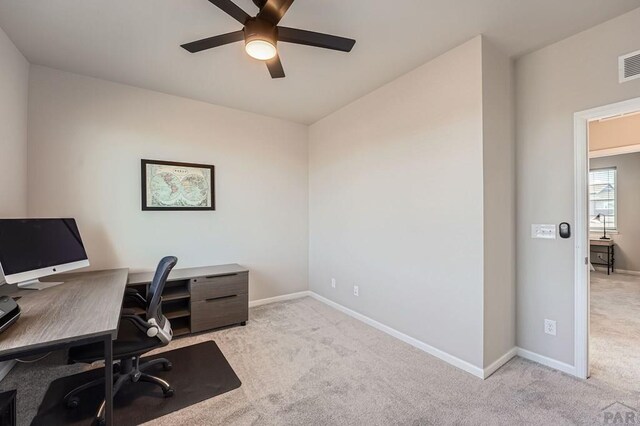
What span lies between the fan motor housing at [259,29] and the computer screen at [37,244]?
2.01 metres

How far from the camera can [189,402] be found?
193 centimetres

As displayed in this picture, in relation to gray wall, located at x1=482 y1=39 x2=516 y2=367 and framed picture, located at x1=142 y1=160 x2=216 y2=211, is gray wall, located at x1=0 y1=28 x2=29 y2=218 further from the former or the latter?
gray wall, located at x1=482 y1=39 x2=516 y2=367

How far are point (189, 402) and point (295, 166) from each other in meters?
3.12

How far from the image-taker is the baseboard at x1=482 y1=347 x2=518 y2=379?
7.22 feet

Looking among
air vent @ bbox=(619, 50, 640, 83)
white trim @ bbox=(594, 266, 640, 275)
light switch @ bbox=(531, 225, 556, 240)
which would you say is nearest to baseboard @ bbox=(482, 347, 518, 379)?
light switch @ bbox=(531, 225, 556, 240)

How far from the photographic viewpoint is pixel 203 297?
302 cm

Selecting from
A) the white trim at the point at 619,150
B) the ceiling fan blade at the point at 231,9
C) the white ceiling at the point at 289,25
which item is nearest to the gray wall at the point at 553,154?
the white ceiling at the point at 289,25

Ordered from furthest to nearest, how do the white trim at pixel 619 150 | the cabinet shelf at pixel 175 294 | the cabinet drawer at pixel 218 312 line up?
the white trim at pixel 619 150, the cabinet drawer at pixel 218 312, the cabinet shelf at pixel 175 294

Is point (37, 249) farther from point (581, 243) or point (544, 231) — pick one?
point (581, 243)

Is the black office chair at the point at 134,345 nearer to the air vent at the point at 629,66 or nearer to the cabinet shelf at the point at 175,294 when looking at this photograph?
the cabinet shelf at the point at 175,294

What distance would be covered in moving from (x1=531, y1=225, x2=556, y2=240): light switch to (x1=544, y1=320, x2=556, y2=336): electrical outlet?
27.3 inches

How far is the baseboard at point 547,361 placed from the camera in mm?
2219

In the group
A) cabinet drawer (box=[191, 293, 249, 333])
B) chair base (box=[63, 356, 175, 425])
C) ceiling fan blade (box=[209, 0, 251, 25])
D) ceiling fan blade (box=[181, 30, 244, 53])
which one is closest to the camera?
ceiling fan blade (box=[209, 0, 251, 25])

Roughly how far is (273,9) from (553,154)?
7.90 feet
